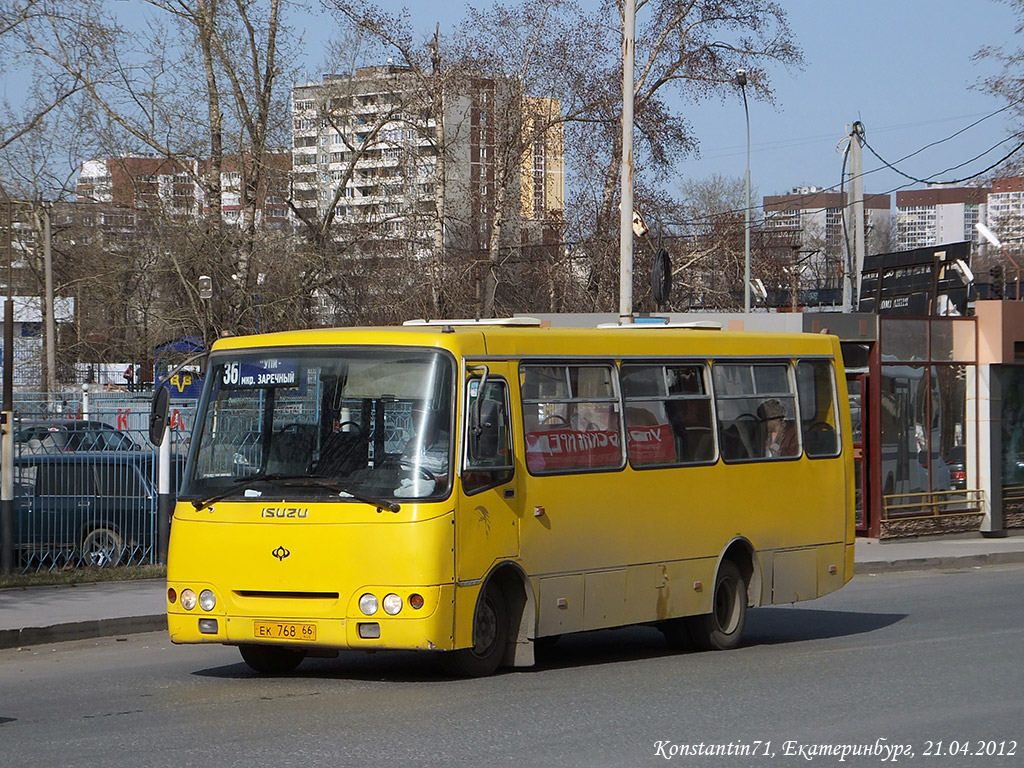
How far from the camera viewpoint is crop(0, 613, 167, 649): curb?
1273 centimetres

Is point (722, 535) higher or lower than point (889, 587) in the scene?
higher

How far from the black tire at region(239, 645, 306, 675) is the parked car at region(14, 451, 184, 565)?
6.72m

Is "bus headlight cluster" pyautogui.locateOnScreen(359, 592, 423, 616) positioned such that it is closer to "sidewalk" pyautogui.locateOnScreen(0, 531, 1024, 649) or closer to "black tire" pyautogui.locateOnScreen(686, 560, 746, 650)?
"black tire" pyautogui.locateOnScreen(686, 560, 746, 650)

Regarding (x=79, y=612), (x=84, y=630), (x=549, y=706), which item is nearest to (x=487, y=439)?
(x=549, y=706)

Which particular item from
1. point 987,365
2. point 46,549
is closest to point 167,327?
point 46,549

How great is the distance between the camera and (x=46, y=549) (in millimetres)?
16859

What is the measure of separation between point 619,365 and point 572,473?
1.17m

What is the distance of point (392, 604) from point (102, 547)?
341 inches

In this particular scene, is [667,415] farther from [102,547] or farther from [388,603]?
[102,547]

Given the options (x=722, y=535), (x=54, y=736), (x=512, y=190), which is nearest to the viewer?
(x=54, y=736)

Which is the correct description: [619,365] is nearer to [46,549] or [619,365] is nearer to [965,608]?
[965,608]

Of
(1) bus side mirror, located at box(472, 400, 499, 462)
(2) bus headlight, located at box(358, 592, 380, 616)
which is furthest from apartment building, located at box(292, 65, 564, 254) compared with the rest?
(2) bus headlight, located at box(358, 592, 380, 616)

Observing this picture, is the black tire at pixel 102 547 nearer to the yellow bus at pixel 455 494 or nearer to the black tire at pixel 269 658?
the black tire at pixel 269 658

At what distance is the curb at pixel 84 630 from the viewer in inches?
501
